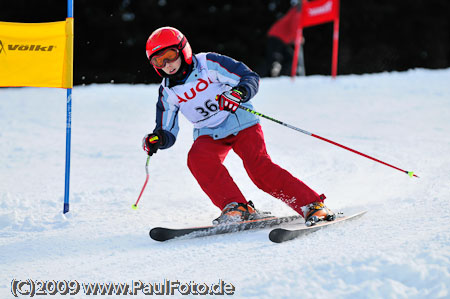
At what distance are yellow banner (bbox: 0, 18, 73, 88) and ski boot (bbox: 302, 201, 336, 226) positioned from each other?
1921 mm

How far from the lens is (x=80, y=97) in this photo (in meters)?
8.89

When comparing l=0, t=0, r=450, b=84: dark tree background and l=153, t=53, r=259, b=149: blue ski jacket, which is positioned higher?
l=153, t=53, r=259, b=149: blue ski jacket

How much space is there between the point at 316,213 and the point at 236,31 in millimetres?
15303

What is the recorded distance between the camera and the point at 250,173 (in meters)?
3.56

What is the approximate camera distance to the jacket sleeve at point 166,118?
364 centimetres

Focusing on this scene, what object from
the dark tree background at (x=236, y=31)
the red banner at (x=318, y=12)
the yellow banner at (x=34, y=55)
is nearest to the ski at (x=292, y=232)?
the yellow banner at (x=34, y=55)

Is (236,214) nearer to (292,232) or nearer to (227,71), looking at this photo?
(292,232)

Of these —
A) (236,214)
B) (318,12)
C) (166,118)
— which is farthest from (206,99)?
(318,12)

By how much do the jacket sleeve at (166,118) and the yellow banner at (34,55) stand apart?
749 mm

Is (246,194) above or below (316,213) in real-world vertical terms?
below

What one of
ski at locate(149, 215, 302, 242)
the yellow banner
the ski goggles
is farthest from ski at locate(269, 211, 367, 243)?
the yellow banner

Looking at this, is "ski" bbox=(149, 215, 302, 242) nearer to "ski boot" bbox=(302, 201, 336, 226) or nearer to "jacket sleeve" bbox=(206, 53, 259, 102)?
"ski boot" bbox=(302, 201, 336, 226)

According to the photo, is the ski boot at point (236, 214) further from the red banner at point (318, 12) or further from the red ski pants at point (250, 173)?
the red banner at point (318, 12)

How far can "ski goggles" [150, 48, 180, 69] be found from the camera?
11.2ft
